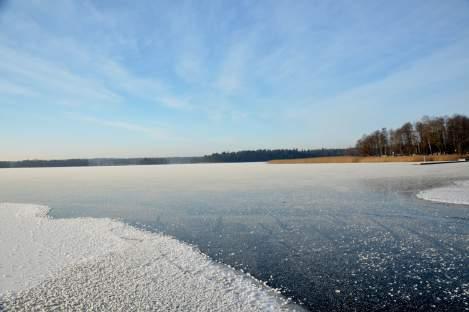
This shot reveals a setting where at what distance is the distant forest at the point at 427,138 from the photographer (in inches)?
2399

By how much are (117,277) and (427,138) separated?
218ft

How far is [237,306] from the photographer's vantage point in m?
3.07

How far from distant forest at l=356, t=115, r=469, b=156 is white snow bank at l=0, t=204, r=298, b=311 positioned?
6420cm

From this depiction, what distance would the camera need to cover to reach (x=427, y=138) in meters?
58.8

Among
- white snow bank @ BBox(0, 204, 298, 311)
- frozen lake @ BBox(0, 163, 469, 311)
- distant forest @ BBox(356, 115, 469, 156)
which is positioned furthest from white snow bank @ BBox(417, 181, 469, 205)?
distant forest @ BBox(356, 115, 469, 156)

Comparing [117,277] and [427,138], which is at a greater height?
[427,138]

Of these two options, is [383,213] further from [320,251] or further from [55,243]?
[55,243]

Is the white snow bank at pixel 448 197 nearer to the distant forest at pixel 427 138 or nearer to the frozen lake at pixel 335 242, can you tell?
the frozen lake at pixel 335 242

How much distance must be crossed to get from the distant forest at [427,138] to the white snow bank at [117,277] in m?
64.2

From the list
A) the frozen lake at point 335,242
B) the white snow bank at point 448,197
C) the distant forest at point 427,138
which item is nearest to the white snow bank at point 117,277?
the frozen lake at point 335,242

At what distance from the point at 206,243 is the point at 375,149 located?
76.6 metres

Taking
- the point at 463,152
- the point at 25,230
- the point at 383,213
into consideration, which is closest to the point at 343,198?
the point at 383,213

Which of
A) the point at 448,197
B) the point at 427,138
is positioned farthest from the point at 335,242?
the point at 427,138

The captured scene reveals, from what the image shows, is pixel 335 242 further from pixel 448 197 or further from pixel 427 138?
pixel 427 138
